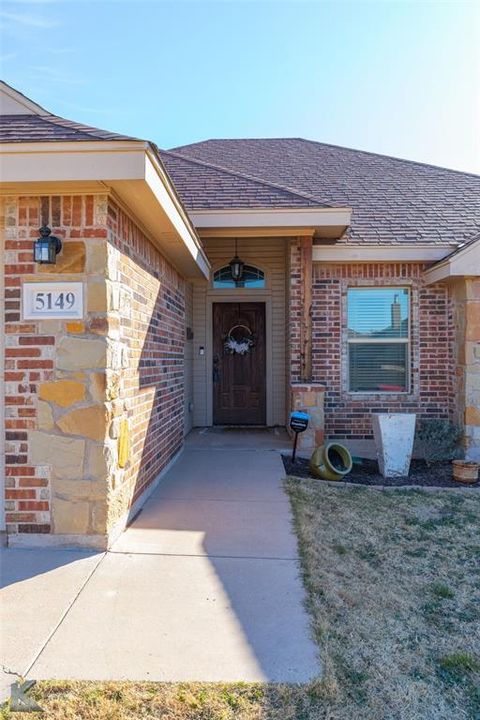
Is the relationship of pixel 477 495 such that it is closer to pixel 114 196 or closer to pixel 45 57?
pixel 114 196

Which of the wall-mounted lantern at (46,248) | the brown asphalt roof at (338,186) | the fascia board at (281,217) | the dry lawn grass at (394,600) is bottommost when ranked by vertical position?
the dry lawn grass at (394,600)

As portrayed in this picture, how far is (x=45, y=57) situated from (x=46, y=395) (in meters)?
4.51

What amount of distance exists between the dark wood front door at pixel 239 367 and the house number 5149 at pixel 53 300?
17.0 ft

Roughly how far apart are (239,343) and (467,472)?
4301 millimetres

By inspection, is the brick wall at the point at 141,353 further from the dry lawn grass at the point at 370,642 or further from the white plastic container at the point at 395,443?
the white plastic container at the point at 395,443

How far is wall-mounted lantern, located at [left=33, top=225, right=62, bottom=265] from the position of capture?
3.16m

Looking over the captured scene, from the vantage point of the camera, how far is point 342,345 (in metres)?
7.11

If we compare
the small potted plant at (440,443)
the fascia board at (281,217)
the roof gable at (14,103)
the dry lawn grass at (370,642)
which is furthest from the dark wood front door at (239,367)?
the roof gable at (14,103)

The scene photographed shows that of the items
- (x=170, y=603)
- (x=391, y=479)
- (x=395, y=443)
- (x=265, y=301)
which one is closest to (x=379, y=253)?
(x=265, y=301)

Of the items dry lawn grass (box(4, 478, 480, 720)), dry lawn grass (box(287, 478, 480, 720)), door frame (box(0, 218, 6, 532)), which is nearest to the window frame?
dry lawn grass (box(287, 478, 480, 720))

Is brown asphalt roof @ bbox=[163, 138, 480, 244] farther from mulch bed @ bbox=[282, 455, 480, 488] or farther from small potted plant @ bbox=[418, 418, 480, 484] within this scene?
mulch bed @ bbox=[282, 455, 480, 488]

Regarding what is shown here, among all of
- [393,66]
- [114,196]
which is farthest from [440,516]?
[393,66]

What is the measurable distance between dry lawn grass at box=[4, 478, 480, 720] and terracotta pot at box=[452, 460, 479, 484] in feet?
4.61

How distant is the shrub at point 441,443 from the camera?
21.5ft
